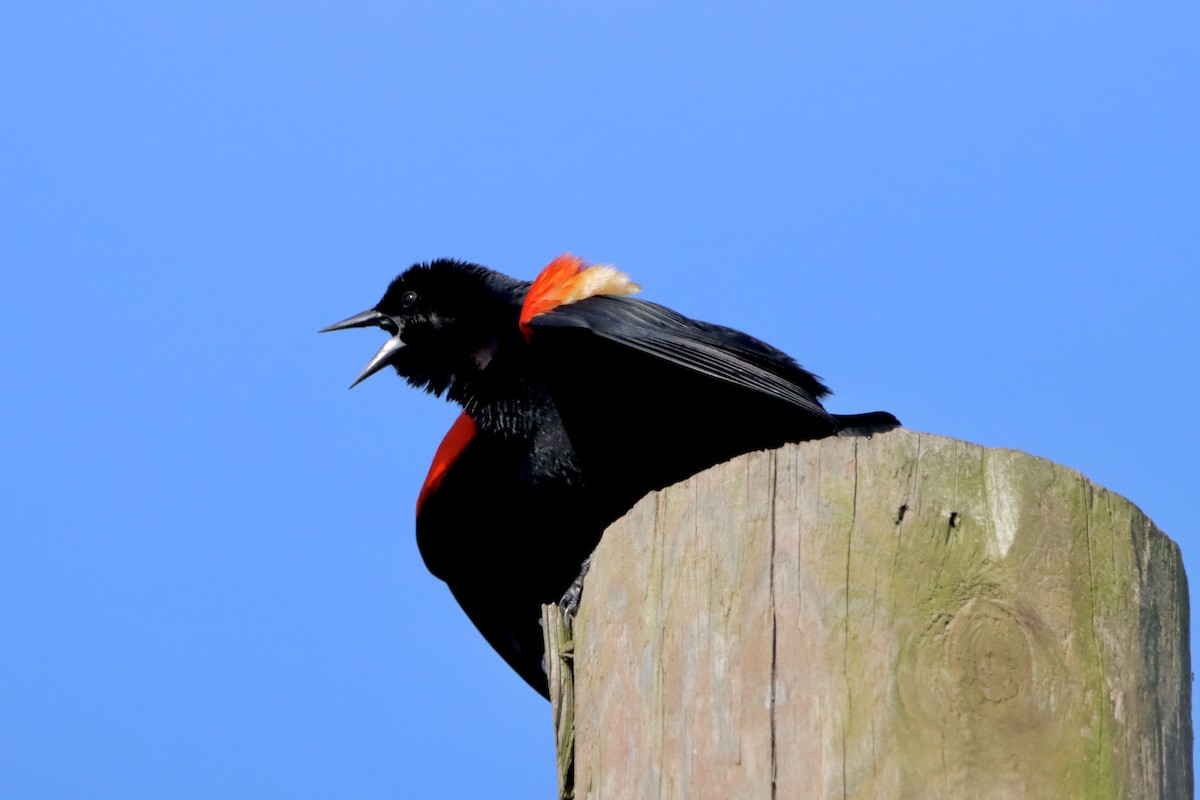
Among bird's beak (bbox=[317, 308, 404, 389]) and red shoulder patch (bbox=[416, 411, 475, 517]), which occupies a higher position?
bird's beak (bbox=[317, 308, 404, 389])

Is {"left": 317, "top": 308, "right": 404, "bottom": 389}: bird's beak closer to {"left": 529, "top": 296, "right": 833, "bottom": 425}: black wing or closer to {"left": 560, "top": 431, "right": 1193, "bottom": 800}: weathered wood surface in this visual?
{"left": 529, "top": 296, "right": 833, "bottom": 425}: black wing

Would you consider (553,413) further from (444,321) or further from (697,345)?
(444,321)

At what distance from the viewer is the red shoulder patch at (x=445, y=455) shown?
486 cm

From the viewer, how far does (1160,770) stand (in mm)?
2111

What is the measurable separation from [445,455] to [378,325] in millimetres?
812

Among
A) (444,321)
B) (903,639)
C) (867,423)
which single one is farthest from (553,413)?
(903,639)

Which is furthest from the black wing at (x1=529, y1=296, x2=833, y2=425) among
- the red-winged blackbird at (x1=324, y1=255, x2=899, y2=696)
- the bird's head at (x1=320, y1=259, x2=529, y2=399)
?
the bird's head at (x1=320, y1=259, x2=529, y2=399)

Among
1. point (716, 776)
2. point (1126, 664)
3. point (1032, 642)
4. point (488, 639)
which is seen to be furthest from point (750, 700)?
point (488, 639)

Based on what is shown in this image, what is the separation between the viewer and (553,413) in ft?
14.8

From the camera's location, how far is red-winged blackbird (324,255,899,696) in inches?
167

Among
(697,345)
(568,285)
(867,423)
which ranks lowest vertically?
(867,423)

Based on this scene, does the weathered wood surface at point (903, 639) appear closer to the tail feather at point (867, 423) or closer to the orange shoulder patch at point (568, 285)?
the tail feather at point (867, 423)

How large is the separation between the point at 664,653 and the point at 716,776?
246 millimetres

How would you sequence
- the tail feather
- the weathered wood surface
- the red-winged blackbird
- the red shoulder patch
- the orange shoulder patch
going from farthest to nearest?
1. the red shoulder patch
2. the orange shoulder patch
3. the red-winged blackbird
4. the tail feather
5. the weathered wood surface
